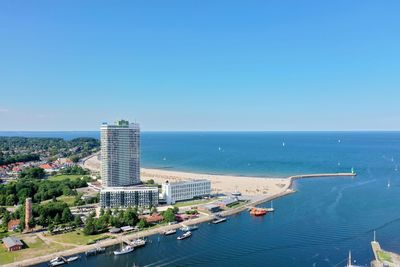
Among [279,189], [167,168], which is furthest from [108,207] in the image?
[167,168]

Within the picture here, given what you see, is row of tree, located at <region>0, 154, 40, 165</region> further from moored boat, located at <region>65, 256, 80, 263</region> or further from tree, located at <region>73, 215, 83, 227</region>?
moored boat, located at <region>65, 256, 80, 263</region>

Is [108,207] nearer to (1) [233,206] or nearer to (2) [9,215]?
(2) [9,215]

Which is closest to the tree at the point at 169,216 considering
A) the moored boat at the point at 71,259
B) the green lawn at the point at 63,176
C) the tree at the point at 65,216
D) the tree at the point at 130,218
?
the tree at the point at 130,218

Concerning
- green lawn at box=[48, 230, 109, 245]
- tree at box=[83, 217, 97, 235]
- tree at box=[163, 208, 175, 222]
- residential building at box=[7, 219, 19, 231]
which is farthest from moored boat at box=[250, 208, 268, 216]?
residential building at box=[7, 219, 19, 231]

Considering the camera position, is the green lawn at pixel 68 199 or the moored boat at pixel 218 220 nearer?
the moored boat at pixel 218 220

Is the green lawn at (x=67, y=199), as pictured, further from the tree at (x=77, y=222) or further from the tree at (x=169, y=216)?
the tree at (x=169, y=216)

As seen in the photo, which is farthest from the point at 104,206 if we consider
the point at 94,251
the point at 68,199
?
the point at 94,251
